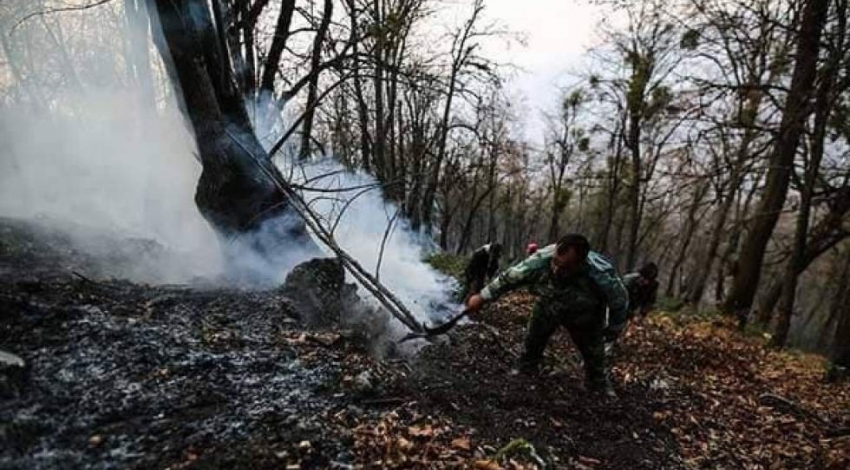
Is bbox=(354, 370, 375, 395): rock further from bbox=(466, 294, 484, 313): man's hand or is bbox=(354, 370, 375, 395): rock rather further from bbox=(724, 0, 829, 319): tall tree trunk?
bbox=(724, 0, 829, 319): tall tree trunk

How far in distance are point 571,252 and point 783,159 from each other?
32.7ft

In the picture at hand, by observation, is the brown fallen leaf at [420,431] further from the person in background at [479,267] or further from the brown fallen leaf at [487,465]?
the person in background at [479,267]

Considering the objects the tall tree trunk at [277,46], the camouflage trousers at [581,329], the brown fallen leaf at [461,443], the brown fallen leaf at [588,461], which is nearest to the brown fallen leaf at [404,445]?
the brown fallen leaf at [461,443]

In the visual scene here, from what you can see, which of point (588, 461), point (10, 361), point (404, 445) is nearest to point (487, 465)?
point (404, 445)

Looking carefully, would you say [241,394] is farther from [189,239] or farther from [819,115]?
[819,115]

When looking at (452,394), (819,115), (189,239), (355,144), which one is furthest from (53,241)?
(355,144)

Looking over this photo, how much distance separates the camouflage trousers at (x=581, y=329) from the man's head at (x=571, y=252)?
0.51 meters

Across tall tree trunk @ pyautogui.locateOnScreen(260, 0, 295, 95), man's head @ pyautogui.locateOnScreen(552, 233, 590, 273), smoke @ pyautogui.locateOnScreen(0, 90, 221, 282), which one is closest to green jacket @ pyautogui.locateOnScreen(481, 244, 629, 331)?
man's head @ pyautogui.locateOnScreen(552, 233, 590, 273)

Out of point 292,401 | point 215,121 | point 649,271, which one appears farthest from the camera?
point 649,271

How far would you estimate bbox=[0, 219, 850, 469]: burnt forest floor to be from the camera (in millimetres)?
3098

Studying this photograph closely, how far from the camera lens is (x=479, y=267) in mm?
10367

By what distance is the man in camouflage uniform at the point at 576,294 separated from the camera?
5.00 metres

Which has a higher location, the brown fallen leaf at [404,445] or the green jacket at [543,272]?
the green jacket at [543,272]

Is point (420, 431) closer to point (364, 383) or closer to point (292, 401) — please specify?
point (364, 383)
